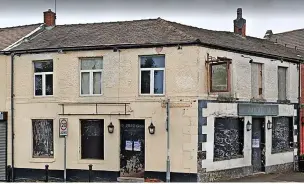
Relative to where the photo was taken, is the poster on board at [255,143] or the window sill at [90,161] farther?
the poster on board at [255,143]

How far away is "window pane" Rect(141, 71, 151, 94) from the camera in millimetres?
18953

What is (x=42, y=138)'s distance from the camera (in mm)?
20656

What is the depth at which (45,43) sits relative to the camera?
68.3 feet

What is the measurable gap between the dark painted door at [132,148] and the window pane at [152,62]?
6.14 feet

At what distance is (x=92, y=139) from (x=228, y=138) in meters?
4.76

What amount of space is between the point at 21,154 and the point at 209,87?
288 inches

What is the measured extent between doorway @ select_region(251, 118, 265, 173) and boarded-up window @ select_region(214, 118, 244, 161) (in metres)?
0.91

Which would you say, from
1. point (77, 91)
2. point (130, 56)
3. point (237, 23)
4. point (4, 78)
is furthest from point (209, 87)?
point (4, 78)

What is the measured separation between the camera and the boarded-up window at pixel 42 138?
20547 mm

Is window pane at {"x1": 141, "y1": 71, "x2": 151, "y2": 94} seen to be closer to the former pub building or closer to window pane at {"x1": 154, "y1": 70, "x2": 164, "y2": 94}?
the former pub building

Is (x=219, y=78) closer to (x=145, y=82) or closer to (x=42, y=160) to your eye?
(x=145, y=82)

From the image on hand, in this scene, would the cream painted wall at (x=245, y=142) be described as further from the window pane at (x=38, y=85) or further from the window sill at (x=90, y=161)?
the window pane at (x=38, y=85)

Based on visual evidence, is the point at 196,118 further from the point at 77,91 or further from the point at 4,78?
the point at 4,78

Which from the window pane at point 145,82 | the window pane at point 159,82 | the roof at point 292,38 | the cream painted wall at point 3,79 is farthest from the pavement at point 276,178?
the cream painted wall at point 3,79
